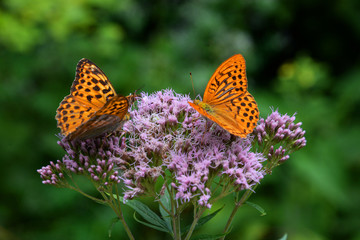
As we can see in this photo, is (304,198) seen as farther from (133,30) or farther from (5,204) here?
(133,30)

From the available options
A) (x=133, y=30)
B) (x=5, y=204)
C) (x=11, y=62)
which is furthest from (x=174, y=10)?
(x=5, y=204)

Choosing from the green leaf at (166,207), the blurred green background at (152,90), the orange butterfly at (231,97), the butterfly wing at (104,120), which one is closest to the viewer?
the butterfly wing at (104,120)

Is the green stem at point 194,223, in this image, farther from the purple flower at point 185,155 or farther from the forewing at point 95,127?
the forewing at point 95,127

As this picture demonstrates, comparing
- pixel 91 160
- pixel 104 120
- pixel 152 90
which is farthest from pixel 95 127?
pixel 152 90

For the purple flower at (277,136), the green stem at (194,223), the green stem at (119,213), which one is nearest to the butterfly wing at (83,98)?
the green stem at (119,213)

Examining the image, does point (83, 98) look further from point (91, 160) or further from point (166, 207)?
point (166, 207)
